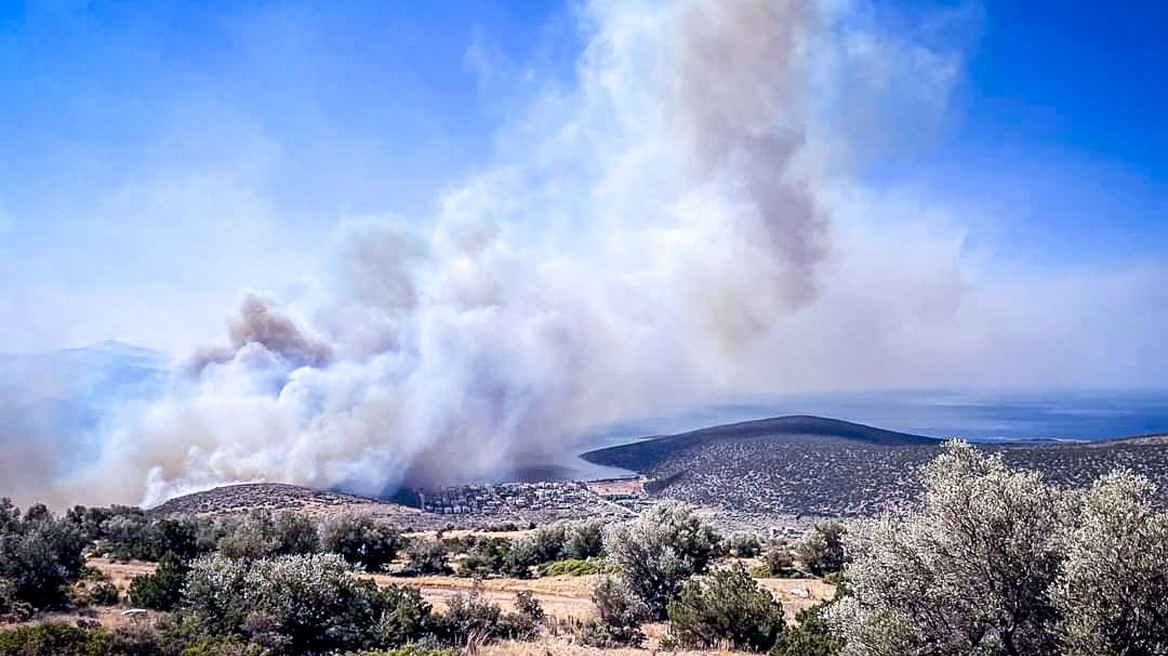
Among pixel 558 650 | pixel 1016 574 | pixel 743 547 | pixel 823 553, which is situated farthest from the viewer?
pixel 743 547

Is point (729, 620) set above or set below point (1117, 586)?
below

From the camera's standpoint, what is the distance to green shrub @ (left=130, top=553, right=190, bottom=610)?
14.4 m

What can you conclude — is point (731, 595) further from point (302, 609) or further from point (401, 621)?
point (302, 609)

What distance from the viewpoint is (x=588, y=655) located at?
10914 mm

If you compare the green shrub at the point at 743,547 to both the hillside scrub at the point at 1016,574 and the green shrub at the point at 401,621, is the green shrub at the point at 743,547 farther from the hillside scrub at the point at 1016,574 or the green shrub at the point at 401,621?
the hillside scrub at the point at 1016,574

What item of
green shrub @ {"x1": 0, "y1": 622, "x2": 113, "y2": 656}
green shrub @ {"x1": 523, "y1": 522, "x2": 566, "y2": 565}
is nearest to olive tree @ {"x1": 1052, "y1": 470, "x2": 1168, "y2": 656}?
green shrub @ {"x1": 0, "y1": 622, "x2": 113, "y2": 656}

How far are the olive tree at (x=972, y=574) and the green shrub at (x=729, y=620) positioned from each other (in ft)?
15.9

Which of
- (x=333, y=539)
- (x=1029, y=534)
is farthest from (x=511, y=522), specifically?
(x=1029, y=534)

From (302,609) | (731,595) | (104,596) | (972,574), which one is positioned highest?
(972,574)

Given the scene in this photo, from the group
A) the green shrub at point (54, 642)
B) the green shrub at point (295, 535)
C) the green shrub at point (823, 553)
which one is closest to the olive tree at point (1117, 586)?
the green shrub at point (54, 642)

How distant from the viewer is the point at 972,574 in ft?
24.0

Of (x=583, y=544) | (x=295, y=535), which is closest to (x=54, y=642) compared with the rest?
(x=295, y=535)

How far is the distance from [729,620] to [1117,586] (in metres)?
7.13

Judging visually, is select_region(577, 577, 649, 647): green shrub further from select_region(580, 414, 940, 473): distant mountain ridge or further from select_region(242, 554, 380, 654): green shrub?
select_region(580, 414, 940, 473): distant mountain ridge
